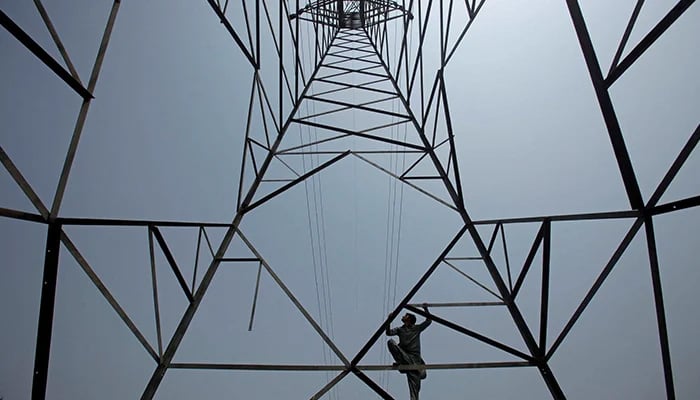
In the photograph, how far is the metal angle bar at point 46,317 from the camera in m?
4.77

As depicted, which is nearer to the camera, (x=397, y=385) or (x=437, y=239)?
(x=397, y=385)

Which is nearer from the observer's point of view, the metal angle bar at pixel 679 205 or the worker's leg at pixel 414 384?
the metal angle bar at pixel 679 205

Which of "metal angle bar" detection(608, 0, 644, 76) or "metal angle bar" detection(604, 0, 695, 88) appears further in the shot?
"metal angle bar" detection(608, 0, 644, 76)

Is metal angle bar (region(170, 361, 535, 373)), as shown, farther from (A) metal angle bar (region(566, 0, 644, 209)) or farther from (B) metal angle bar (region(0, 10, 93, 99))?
(B) metal angle bar (region(0, 10, 93, 99))

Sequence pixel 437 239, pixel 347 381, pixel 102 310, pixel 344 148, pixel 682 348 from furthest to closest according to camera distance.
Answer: pixel 344 148
pixel 437 239
pixel 347 381
pixel 102 310
pixel 682 348

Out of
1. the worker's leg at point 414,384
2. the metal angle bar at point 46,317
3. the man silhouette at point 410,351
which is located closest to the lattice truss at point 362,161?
the metal angle bar at point 46,317

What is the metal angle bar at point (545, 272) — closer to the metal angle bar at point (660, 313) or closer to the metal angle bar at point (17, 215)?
the metal angle bar at point (660, 313)

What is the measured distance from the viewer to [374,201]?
21906 millimetres

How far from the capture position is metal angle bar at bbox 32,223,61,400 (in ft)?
15.6

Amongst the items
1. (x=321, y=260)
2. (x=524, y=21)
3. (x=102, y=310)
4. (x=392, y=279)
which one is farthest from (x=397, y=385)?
(x=524, y=21)

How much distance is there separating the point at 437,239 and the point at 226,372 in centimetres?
1141

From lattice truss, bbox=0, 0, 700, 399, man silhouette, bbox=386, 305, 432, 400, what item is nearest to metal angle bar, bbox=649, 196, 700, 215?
lattice truss, bbox=0, 0, 700, 399

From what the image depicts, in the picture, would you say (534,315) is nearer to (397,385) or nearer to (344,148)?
(397,385)

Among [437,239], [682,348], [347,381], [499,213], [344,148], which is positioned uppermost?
[344,148]
